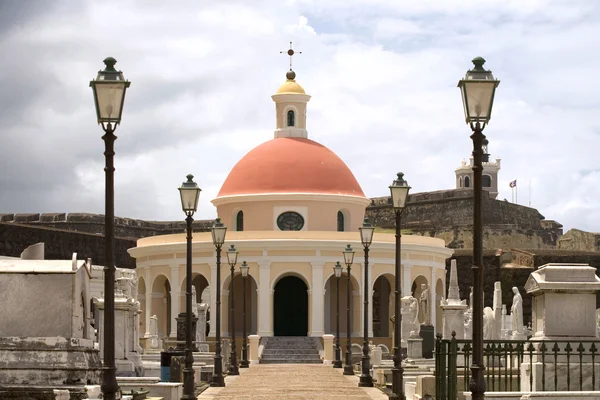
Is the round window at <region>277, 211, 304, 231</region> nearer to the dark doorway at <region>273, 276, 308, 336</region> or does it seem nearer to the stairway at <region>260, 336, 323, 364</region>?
the dark doorway at <region>273, 276, 308, 336</region>

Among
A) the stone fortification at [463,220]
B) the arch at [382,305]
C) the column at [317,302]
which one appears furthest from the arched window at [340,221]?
the stone fortification at [463,220]

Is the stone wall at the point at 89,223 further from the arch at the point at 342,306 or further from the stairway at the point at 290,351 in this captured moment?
the stairway at the point at 290,351

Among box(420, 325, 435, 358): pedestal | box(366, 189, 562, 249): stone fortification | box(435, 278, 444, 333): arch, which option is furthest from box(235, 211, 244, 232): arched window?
box(366, 189, 562, 249): stone fortification

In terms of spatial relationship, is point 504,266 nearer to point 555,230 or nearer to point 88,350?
point 555,230

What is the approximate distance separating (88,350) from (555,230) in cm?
7333

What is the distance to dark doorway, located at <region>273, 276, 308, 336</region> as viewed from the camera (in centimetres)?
5853

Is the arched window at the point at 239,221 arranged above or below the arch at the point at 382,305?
above

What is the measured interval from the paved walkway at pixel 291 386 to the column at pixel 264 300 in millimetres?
13220

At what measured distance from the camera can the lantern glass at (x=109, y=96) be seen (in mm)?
14828

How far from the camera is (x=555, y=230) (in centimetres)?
8800

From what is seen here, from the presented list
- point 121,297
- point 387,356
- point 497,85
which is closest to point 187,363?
point 121,297

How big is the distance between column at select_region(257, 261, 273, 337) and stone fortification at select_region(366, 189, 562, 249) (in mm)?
28861

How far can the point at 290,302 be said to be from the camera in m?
59.1

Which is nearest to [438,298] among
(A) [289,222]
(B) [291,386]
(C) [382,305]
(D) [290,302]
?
(C) [382,305]
